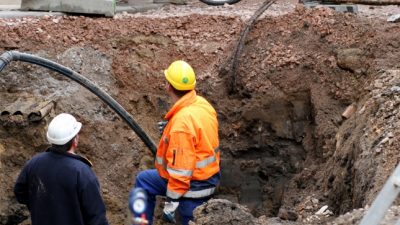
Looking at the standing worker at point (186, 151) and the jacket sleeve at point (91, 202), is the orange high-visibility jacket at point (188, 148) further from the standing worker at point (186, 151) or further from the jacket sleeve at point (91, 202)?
the jacket sleeve at point (91, 202)

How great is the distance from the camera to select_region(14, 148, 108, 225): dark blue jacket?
598 cm

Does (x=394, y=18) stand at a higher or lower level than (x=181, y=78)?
higher

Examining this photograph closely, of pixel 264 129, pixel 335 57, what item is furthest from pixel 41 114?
pixel 335 57

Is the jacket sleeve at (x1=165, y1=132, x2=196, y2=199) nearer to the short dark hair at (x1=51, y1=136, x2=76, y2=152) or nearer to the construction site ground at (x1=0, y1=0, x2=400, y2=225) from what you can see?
the short dark hair at (x1=51, y1=136, x2=76, y2=152)

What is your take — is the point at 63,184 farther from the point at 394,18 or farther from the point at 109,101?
the point at 394,18

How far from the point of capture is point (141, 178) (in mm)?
7418

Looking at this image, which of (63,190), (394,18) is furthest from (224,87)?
(63,190)

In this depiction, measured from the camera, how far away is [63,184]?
5980 millimetres

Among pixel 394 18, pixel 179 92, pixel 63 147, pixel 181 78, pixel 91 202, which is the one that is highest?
pixel 394 18

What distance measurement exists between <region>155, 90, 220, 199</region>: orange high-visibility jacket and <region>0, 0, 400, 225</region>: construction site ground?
1923mm

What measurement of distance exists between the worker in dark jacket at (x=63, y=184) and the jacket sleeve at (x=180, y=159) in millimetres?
925

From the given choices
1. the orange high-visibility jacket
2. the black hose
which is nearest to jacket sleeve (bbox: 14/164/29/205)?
the orange high-visibility jacket

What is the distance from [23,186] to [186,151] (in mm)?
1465

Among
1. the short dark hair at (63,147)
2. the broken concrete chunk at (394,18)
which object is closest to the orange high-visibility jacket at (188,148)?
the short dark hair at (63,147)
